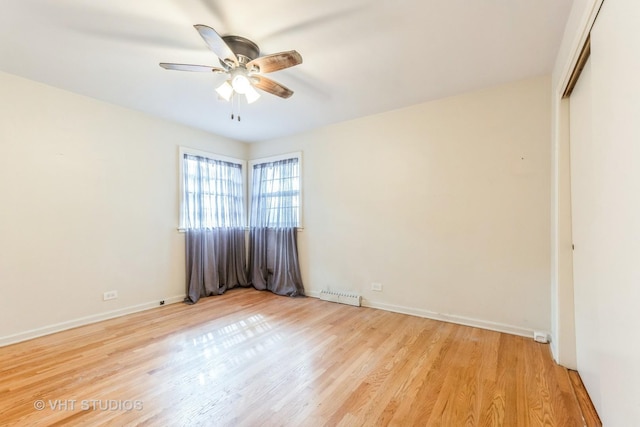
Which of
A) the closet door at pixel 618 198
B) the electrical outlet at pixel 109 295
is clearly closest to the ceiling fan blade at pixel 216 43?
the closet door at pixel 618 198

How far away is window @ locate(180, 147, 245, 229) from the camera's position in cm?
415

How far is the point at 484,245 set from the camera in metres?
3.02

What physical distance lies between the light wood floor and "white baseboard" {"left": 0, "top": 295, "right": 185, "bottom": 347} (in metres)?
0.09

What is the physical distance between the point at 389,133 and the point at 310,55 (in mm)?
1608

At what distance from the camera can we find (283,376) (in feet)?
6.90

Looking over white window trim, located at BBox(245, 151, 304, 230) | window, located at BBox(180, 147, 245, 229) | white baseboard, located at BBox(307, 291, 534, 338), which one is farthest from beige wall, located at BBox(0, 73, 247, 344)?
white baseboard, located at BBox(307, 291, 534, 338)

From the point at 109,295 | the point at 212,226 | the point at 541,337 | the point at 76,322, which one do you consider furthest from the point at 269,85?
the point at 541,337

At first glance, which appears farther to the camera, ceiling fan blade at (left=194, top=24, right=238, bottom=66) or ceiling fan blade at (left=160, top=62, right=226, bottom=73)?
ceiling fan blade at (left=160, top=62, right=226, bottom=73)

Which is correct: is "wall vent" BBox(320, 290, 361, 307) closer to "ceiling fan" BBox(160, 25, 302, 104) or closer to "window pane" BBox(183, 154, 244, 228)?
"window pane" BBox(183, 154, 244, 228)

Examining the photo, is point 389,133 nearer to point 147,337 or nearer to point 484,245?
point 484,245

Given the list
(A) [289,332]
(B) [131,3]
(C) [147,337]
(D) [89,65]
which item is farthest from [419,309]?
(D) [89,65]

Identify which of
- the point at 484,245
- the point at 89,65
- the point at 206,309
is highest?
the point at 89,65

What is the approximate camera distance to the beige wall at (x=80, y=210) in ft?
8.95

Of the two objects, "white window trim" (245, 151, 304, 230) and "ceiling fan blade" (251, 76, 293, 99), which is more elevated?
"ceiling fan blade" (251, 76, 293, 99)
